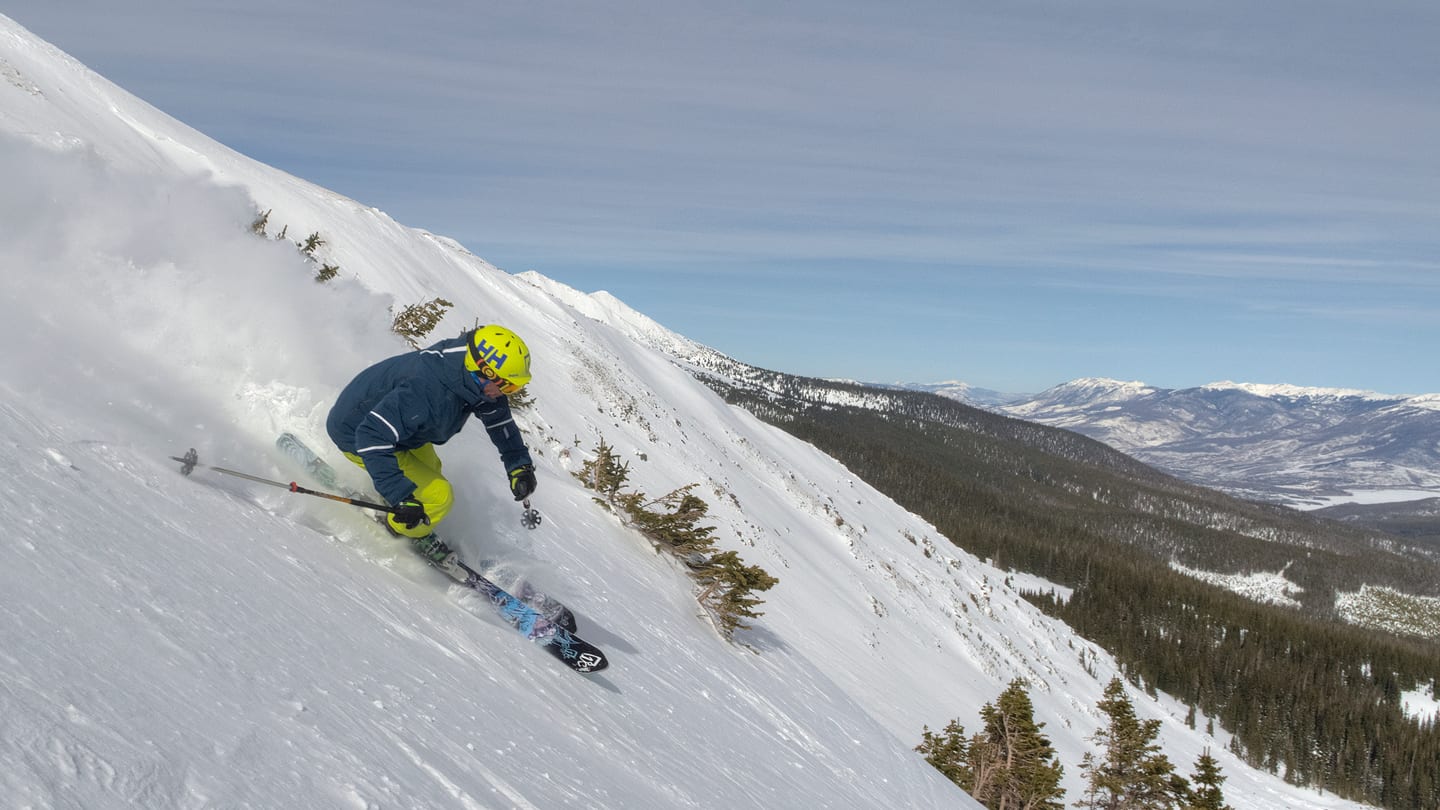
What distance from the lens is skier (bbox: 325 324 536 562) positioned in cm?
612

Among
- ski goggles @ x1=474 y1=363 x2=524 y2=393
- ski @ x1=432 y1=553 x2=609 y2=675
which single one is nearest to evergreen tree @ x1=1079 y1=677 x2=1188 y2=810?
ski @ x1=432 y1=553 x2=609 y2=675

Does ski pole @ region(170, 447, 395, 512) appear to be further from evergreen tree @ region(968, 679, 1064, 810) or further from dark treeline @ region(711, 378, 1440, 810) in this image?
dark treeline @ region(711, 378, 1440, 810)

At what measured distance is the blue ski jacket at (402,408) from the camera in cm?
611

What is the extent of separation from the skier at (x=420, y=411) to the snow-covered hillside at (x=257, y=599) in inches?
21.0

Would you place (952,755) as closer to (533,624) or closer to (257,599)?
(533,624)

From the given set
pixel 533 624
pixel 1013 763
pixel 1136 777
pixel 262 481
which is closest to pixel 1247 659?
pixel 1136 777

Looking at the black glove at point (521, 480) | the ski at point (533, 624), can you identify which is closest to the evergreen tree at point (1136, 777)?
the ski at point (533, 624)

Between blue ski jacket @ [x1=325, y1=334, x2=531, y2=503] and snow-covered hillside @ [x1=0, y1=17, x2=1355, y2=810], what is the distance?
2.19 ft

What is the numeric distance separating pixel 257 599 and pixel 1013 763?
17.2m

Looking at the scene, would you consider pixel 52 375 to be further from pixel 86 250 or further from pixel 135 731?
pixel 135 731

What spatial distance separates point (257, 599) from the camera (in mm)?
4578

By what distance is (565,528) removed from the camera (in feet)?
40.3

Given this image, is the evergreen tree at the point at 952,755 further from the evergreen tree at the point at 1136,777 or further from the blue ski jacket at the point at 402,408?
the blue ski jacket at the point at 402,408

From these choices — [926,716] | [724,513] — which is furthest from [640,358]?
[926,716]
